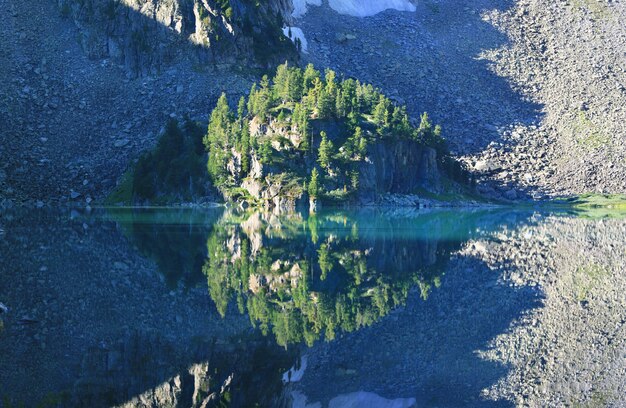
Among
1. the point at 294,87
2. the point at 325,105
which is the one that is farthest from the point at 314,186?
the point at 294,87

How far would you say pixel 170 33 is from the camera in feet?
525

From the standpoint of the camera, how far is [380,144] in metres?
139

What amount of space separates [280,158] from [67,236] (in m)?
61.5

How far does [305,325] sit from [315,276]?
12.4 m

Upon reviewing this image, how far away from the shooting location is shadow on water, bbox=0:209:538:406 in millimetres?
28594

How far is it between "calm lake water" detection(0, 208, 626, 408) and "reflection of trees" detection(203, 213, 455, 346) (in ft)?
0.51

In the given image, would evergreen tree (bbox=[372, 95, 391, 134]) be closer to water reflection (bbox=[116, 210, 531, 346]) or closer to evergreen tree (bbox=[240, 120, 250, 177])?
evergreen tree (bbox=[240, 120, 250, 177])

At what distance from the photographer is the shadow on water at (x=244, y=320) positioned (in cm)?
2859

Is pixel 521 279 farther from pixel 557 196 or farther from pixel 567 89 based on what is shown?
pixel 567 89

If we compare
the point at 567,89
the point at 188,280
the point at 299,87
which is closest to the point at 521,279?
the point at 188,280

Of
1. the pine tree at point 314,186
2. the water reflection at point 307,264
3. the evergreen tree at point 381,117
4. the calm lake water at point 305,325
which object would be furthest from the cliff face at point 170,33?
the calm lake water at point 305,325

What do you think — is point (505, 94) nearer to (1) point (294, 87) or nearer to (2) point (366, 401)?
(1) point (294, 87)

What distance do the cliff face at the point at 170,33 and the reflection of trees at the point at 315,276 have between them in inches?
3303

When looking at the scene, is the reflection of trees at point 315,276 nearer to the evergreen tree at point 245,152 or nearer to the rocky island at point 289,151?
the rocky island at point 289,151
